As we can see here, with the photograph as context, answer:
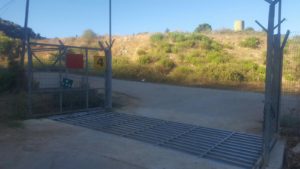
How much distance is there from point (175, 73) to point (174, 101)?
959cm

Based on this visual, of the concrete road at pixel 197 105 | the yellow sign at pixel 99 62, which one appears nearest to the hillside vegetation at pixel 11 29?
the concrete road at pixel 197 105

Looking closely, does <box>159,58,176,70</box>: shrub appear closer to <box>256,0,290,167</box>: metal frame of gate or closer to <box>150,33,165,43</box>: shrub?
<box>150,33,165,43</box>: shrub

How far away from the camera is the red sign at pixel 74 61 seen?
10.7 metres

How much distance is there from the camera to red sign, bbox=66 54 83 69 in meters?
10.7

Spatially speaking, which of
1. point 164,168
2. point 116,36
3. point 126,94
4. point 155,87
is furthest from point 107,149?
point 116,36

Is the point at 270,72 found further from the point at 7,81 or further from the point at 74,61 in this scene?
the point at 7,81

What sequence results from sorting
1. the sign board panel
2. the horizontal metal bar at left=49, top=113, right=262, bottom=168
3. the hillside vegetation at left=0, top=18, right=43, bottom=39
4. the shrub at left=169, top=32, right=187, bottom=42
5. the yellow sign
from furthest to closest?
1. the hillside vegetation at left=0, top=18, right=43, bottom=39
2. the shrub at left=169, top=32, right=187, bottom=42
3. the yellow sign
4. the sign board panel
5. the horizontal metal bar at left=49, top=113, right=262, bottom=168

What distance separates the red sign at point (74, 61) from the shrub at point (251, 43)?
19802 millimetres

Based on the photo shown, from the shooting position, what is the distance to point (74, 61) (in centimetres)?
1078

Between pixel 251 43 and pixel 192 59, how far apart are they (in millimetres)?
5338

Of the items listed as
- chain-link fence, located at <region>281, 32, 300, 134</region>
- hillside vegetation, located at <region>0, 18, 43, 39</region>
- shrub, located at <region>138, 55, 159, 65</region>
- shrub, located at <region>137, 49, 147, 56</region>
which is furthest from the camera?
hillside vegetation, located at <region>0, 18, 43, 39</region>

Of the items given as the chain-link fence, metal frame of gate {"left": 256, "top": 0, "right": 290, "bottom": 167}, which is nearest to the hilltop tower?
the chain-link fence

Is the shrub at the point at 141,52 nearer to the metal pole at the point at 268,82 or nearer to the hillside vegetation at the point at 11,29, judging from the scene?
the hillside vegetation at the point at 11,29

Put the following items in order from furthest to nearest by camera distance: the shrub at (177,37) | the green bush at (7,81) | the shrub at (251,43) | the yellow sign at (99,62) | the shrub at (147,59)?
the shrub at (177,37) < the shrub at (251,43) < the shrub at (147,59) < the green bush at (7,81) < the yellow sign at (99,62)
